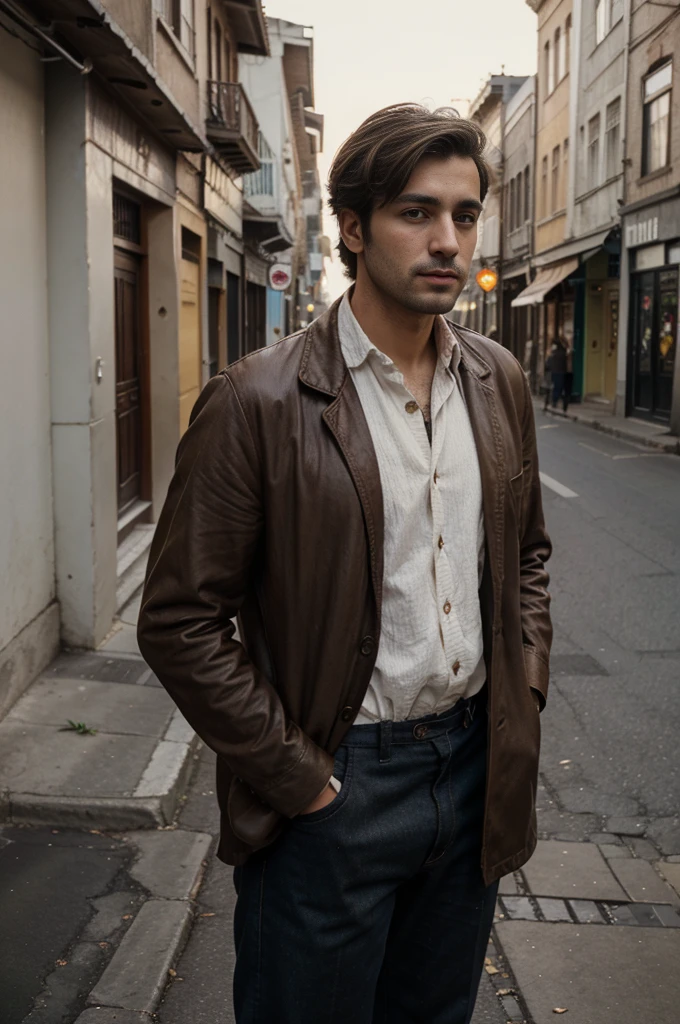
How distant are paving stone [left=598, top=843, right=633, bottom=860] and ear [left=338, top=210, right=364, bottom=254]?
2951 millimetres

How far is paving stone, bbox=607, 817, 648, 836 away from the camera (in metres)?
4.52

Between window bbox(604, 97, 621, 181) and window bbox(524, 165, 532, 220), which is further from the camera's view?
window bbox(524, 165, 532, 220)

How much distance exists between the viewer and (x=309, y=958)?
199 centimetres

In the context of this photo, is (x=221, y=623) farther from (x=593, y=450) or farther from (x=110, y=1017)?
(x=593, y=450)

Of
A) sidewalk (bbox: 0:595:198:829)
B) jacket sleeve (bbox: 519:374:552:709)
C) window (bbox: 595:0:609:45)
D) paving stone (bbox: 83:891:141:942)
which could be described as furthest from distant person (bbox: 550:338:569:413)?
jacket sleeve (bbox: 519:374:552:709)

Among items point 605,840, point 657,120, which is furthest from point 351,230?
point 657,120

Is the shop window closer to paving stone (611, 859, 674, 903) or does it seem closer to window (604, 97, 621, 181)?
window (604, 97, 621, 181)

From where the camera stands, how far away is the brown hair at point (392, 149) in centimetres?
197

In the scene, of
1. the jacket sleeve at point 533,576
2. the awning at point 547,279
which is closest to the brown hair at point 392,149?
the jacket sleeve at point 533,576

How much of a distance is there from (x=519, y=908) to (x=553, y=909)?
0.11 metres

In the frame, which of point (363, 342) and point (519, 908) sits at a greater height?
point (363, 342)

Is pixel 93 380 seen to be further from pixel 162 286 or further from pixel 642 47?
pixel 642 47

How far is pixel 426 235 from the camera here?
2.01 meters

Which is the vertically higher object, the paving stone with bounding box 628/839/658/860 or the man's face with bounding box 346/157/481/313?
the man's face with bounding box 346/157/481/313
